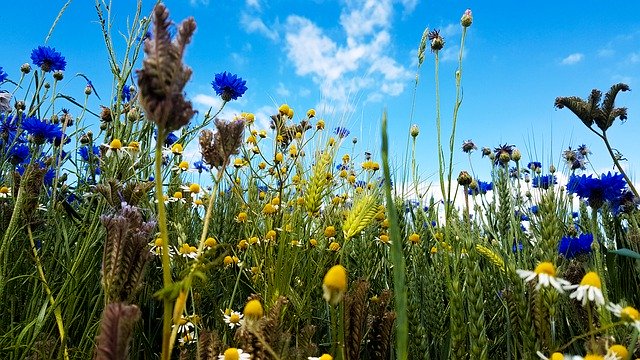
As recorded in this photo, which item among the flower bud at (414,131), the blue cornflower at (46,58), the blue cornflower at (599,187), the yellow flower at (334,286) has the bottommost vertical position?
the yellow flower at (334,286)

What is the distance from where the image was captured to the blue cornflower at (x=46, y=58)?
3.25 meters

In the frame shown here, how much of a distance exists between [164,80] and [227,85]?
2.43 m

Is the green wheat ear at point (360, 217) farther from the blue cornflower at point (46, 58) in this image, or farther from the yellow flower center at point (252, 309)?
the blue cornflower at point (46, 58)

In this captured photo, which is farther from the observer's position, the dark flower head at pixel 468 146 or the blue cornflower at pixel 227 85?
the dark flower head at pixel 468 146

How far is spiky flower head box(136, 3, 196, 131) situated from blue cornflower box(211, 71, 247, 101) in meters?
2.40

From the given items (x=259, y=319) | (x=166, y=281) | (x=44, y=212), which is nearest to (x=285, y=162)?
(x=44, y=212)

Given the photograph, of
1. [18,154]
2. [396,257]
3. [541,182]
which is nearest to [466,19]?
[541,182]

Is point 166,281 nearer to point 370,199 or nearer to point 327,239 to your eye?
point 370,199

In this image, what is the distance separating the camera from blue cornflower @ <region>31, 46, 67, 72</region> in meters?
3.25

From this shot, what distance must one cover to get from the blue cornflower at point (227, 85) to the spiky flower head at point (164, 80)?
2.40m

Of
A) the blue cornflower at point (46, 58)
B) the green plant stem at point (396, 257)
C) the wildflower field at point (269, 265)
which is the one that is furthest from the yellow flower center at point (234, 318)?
the blue cornflower at point (46, 58)

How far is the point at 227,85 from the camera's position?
2895mm

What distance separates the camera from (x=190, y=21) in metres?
0.55

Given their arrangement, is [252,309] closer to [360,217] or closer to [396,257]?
[396,257]
